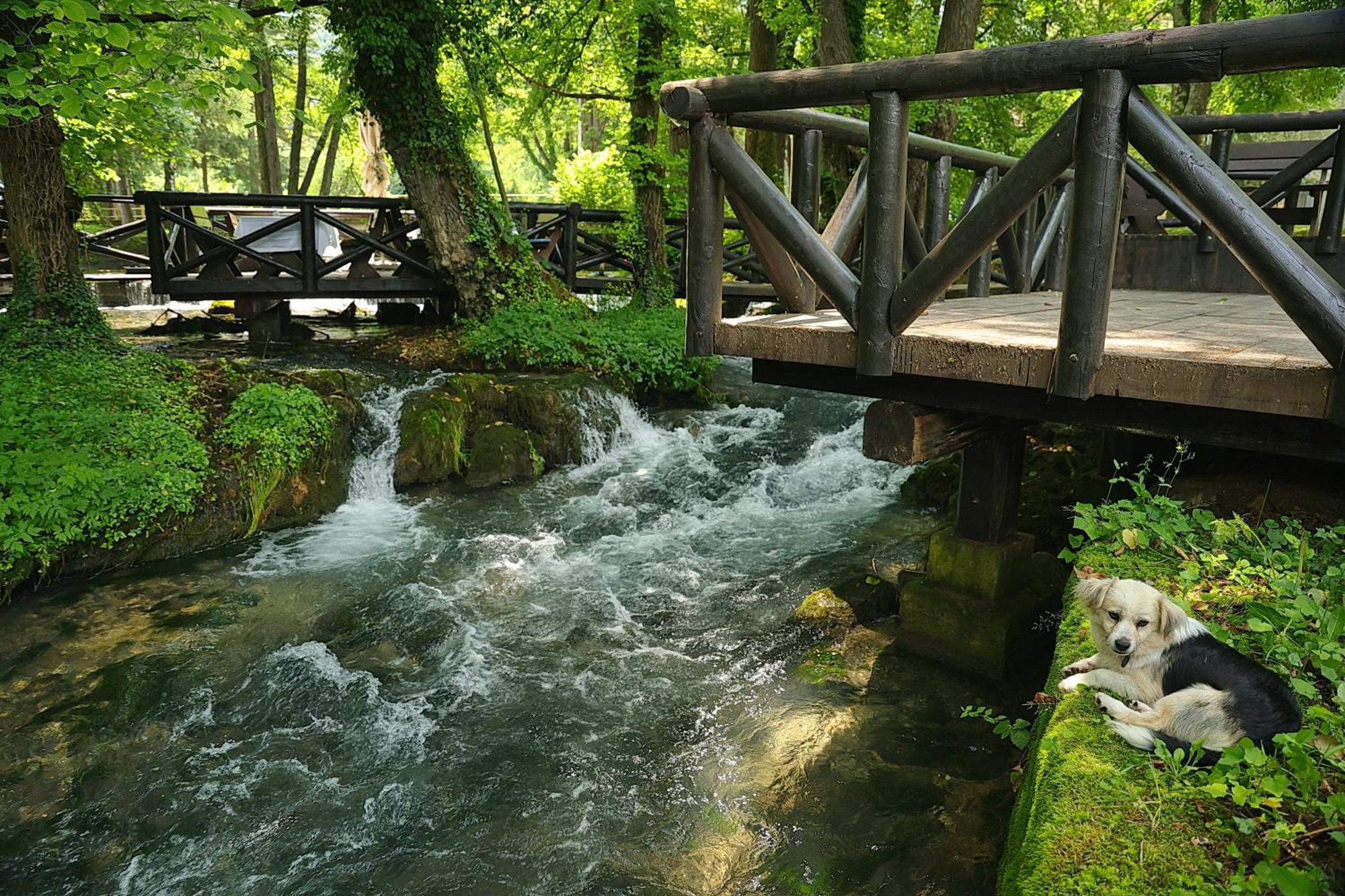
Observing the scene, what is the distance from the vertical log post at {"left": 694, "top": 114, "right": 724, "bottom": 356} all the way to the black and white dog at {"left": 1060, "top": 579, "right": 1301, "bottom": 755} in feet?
6.90

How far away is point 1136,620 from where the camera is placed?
2984 millimetres

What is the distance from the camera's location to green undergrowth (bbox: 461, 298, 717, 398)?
12.0 metres

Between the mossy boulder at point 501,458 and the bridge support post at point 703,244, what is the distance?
6250mm

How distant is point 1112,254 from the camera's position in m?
3.11

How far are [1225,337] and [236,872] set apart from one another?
533 centimetres

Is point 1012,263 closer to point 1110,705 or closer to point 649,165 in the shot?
point 1110,705

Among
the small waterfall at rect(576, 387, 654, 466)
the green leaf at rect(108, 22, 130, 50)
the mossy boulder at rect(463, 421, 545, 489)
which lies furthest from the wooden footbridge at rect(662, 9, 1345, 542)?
the small waterfall at rect(576, 387, 654, 466)

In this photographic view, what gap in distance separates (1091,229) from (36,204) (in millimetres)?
10679

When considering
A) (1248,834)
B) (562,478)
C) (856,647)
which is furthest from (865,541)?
→ (1248,834)

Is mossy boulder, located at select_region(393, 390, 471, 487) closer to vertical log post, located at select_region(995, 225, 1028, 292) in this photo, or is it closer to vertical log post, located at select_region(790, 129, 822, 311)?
vertical log post, located at select_region(790, 129, 822, 311)

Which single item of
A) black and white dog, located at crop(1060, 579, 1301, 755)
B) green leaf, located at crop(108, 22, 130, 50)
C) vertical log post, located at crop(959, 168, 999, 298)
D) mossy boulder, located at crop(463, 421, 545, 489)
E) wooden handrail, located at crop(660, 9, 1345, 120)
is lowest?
mossy boulder, located at crop(463, 421, 545, 489)

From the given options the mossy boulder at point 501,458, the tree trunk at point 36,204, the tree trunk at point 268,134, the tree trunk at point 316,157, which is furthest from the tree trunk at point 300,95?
the mossy boulder at point 501,458

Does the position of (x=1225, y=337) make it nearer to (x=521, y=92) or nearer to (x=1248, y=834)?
(x=1248, y=834)

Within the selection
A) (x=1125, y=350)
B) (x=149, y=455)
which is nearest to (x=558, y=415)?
(x=149, y=455)
